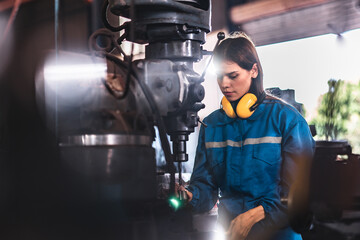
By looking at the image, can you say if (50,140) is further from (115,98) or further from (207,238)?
(207,238)

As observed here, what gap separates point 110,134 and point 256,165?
493mm

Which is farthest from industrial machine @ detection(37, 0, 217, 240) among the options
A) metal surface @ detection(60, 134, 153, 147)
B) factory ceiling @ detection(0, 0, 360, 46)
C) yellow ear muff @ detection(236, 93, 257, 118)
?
factory ceiling @ detection(0, 0, 360, 46)

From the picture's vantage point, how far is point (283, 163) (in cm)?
99

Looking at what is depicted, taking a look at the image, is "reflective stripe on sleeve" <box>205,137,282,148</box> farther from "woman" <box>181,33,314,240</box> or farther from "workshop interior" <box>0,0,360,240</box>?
"workshop interior" <box>0,0,360,240</box>

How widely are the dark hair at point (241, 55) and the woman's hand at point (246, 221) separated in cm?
29

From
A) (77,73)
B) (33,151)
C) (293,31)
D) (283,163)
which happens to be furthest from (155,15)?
(293,31)

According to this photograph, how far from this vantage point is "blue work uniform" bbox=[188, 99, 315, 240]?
0.98m

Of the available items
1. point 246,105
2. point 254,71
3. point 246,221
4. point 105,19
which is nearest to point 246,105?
point 246,105

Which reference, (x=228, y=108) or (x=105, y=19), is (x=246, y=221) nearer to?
(x=228, y=108)

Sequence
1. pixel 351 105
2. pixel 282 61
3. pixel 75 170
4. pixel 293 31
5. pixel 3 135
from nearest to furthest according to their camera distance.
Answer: pixel 75 170
pixel 3 135
pixel 351 105
pixel 282 61
pixel 293 31

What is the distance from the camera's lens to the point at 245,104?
100cm

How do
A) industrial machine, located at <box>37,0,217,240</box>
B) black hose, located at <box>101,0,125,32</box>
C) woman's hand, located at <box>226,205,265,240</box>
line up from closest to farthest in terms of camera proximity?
→ industrial machine, located at <box>37,0,217,240</box>
black hose, located at <box>101,0,125,32</box>
woman's hand, located at <box>226,205,265,240</box>

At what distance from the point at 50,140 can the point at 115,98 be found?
129 mm

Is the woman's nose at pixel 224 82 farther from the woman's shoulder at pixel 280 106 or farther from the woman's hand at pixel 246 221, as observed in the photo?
the woman's hand at pixel 246 221
